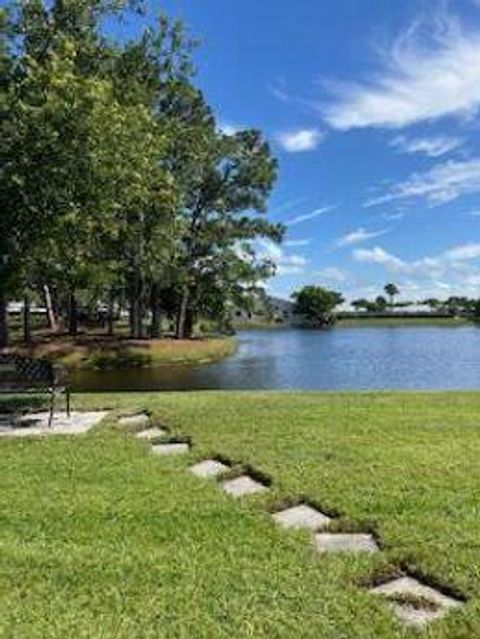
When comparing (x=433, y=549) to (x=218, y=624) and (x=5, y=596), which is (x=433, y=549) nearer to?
(x=218, y=624)

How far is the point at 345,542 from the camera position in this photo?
6539 mm

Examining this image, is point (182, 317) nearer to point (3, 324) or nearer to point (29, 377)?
point (3, 324)

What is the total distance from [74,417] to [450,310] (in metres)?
159

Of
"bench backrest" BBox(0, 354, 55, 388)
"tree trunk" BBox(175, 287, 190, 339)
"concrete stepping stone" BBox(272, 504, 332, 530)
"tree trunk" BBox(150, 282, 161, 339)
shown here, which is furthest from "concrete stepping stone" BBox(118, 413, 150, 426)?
"tree trunk" BBox(150, 282, 161, 339)

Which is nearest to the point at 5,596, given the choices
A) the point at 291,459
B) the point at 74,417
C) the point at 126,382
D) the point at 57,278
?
the point at 291,459

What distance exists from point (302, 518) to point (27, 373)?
712 cm

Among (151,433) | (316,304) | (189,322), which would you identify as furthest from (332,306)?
(151,433)

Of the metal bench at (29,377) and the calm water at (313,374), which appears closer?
the metal bench at (29,377)

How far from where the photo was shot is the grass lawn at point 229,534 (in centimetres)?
515

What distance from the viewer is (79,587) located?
5.67 meters

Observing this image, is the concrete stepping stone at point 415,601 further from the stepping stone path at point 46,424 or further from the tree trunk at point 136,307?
the tree trunk at point 136,307

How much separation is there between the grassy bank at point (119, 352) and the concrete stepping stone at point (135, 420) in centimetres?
2457

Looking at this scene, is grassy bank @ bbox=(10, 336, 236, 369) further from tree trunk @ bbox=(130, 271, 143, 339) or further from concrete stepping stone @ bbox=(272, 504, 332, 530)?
concrete stepping stone @ bbox=(272, 504, 332, 530)

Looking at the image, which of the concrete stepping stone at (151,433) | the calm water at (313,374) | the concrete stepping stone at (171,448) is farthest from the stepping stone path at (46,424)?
the calm water at (313,374)
